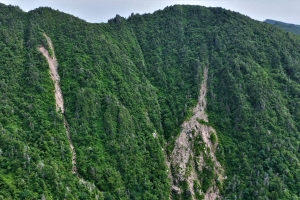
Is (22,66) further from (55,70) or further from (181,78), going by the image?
(181,78)

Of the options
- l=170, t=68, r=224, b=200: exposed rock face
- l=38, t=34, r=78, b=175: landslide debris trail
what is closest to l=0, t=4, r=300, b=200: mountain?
l=170, t=68, r=224, b=200: exposed rock face

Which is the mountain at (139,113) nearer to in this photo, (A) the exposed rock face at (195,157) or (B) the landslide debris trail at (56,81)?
(A) the exposed rock face at (195,157)

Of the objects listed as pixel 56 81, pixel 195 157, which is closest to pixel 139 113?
pixel 195 157

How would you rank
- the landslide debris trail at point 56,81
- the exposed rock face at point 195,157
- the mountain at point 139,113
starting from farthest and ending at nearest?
the exposed rock face at point 195,157, the landslide debris trail at point 56,81, the mountain at point 139,113

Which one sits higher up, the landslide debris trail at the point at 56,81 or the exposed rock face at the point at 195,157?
the landslide debris trail at the point at 56,81

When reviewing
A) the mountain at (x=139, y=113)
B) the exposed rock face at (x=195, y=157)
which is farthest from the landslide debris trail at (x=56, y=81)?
the exposed rock face at (x=195, y=157)

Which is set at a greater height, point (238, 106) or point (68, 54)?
point (68, 54)

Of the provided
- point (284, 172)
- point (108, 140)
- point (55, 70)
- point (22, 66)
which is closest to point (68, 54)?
point (55, 70)
